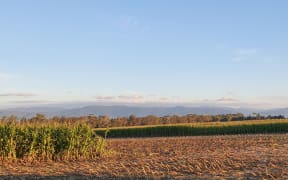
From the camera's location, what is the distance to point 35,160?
20891 millimetres

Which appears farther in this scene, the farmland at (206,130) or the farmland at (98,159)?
the farmland at (206,130)

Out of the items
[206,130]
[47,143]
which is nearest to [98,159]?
[47,143]

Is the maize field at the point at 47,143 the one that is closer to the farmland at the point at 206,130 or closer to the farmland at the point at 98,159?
the farmland at the point at 98,159

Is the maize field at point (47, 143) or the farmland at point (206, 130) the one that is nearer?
the maize field at point (47, 143)

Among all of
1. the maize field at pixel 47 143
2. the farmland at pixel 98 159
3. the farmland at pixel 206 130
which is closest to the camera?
the farmland at pixel 98 159

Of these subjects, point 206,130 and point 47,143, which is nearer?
point 47,143

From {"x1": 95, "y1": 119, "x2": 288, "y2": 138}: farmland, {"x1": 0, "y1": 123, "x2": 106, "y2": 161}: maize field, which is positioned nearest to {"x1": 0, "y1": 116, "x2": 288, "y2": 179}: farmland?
{"x1": 0, "y1": 123, "x2": 106, "y2": 161}: maize field

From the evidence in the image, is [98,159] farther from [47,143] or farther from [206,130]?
[206,130]

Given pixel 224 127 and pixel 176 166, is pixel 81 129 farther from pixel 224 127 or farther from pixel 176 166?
pixel 224 127

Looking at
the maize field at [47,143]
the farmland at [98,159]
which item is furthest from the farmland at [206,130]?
the maize field at [47,143]

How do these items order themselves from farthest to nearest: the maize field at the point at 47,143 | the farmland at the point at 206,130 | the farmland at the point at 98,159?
1. the farmland at the point at 206,130
2. the maize field at the point at 47,143
3. the farmland at the point at 98,159

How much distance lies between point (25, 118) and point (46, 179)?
10.0 m

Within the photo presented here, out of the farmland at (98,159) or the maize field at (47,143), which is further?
the maize field at (47,143)

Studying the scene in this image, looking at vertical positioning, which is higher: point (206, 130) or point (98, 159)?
point (206, 130)
